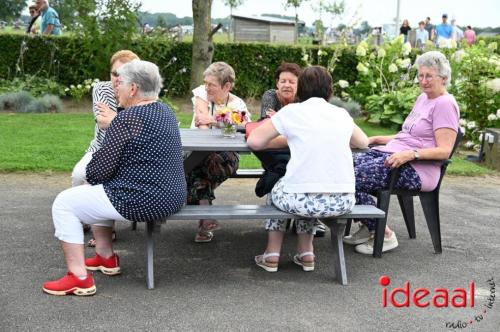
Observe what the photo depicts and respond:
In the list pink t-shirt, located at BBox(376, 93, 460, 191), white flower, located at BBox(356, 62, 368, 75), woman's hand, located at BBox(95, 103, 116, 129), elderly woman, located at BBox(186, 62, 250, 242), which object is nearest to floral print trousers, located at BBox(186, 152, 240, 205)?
elderly woman, located at BBox(186, 62, 250, 242)

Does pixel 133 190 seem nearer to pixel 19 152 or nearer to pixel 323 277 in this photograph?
pixel 323 277

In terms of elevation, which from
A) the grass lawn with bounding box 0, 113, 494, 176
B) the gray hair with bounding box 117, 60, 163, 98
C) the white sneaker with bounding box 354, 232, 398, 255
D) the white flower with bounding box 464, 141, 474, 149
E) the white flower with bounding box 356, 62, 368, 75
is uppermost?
the gray hair with bounding box 117, 60, 163, 98

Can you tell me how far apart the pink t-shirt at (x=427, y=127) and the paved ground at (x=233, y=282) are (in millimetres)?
626

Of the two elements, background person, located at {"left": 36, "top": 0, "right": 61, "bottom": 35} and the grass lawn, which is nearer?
the grass lawn

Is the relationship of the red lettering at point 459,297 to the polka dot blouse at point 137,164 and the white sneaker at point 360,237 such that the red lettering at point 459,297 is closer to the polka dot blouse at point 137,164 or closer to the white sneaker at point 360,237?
the white sneaker at point 360,237

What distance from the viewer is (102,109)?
512 centimetres

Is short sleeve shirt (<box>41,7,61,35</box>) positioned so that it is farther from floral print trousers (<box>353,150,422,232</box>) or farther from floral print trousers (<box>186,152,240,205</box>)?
floral print trousers (<box>353,150,422,232</box>)

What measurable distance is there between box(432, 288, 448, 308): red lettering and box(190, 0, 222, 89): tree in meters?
9.33

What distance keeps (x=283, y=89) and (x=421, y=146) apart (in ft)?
3.82

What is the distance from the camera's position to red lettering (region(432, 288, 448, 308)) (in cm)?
420

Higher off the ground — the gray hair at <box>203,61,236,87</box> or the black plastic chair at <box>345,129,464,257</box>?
the gray hair at <box>203,61,236,87</box>

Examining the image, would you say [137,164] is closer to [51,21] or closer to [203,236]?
[203,236]

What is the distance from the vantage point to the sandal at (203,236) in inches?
213

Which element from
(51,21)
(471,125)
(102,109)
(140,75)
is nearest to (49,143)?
(102,109)
